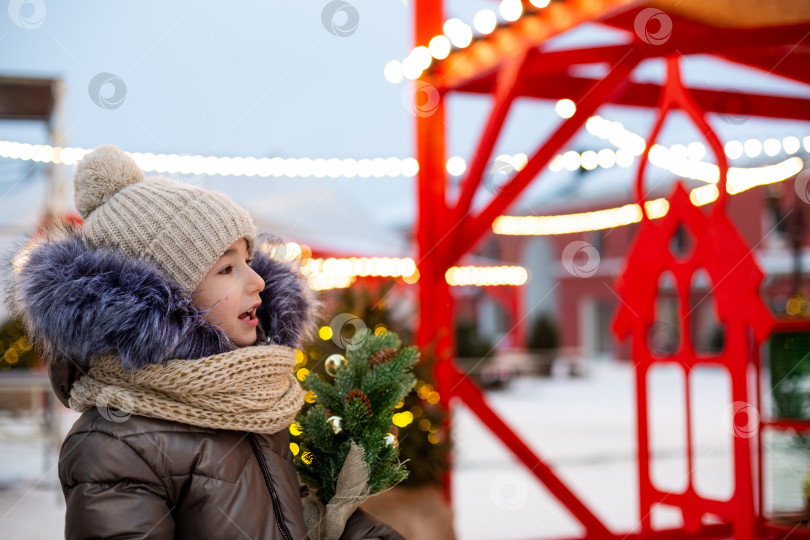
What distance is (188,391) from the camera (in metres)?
1.45

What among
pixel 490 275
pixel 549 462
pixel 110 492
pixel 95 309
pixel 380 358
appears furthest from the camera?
pixel 490 275

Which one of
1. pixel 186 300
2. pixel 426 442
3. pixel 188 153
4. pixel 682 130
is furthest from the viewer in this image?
pixel 682 130

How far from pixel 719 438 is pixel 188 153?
19.4ft

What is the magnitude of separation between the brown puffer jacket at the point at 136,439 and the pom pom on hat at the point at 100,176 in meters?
0.11

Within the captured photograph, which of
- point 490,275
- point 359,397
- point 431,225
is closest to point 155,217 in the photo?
point 359,397

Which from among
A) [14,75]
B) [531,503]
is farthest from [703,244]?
[14,75]

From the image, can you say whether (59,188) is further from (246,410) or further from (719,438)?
(719,438)

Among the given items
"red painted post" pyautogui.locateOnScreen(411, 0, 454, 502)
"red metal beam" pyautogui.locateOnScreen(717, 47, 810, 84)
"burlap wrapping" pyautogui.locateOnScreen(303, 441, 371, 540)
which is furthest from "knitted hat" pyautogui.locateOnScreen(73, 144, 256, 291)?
"red metal beam" pyautogui.locateOnScreen(717, 47, 810, 84)

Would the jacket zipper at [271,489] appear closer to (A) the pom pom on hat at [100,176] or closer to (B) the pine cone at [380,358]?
(B) the pine cone at [380,358]

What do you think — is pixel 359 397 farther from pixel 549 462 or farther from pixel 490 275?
pixel 490 275

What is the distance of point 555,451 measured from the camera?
7145 millimetres

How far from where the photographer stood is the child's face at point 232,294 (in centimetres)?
158

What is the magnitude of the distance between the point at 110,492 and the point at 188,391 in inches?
9.1

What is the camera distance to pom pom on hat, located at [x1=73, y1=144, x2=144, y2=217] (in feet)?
5.24
